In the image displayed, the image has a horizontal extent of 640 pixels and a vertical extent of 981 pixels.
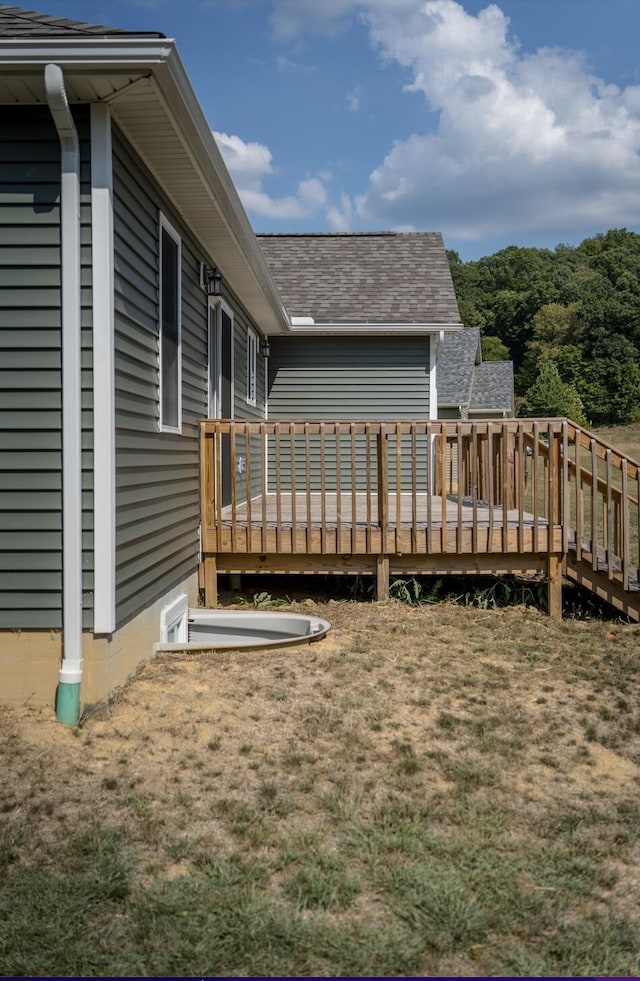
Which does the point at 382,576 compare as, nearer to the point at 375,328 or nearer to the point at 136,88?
the point at 136,88

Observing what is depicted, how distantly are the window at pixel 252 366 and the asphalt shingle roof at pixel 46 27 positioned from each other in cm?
555

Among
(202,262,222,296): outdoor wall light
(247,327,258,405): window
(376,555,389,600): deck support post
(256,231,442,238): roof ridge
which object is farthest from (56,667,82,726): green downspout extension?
(256,231,442,238): roof ridge

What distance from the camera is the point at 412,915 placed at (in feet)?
7.79

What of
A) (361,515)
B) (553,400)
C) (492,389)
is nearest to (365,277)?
(361,515)

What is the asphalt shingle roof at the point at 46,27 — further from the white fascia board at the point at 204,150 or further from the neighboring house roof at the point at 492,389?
the neighboring house roof at the point at 492,389

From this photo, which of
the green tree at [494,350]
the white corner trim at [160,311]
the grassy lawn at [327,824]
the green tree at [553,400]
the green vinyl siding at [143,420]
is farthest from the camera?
the green tree at [494,350]

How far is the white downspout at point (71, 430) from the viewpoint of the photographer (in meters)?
3.97

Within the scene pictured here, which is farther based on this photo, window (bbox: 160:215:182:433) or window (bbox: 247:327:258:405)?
window (bbox: 247:327:258:405)

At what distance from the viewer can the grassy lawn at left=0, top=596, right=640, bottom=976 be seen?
2240 millimetres

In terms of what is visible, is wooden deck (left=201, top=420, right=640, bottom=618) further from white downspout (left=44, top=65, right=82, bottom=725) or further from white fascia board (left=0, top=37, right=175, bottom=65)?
white fascia board (left=0, top=37, right=175, bottom=65)

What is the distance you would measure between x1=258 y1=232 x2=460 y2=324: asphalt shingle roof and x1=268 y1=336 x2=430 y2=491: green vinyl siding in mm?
426

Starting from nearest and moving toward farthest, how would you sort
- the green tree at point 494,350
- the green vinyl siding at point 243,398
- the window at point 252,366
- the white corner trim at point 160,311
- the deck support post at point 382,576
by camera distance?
the white corner trim at point 160,311 < the deck support post at point 382,576 < the green vinyl siding at point 243,398 < the window at point 252,366 < the green tree at point 494,350

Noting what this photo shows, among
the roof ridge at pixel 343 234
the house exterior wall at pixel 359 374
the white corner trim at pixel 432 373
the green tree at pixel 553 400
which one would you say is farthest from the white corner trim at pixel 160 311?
the green tree at pixel 553 400

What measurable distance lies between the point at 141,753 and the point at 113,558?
989 millimetres
